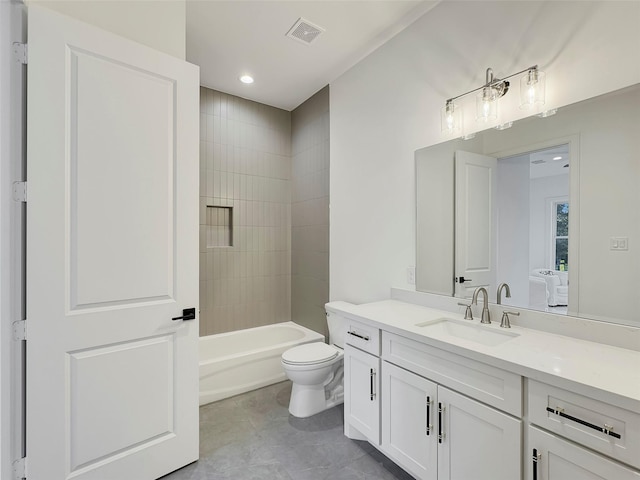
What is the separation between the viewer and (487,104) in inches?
67.6

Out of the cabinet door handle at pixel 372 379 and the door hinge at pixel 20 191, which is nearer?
the door hinge at pixel 20 191

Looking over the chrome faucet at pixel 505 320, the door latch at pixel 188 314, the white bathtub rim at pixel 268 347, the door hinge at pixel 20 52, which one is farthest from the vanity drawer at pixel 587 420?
the door hinge at pixel 20 52

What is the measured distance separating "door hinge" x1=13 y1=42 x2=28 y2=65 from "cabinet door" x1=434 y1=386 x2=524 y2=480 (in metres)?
2.32

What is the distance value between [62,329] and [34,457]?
547 millimetres

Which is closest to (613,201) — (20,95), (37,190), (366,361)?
(366,361)

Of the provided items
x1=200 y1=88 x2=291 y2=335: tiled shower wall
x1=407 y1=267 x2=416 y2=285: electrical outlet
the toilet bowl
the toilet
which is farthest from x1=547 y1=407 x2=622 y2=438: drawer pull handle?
x1=200 y1=88 x2=291 y2=335: tiled shower wall

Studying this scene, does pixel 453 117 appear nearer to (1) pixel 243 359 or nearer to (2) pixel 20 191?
(2) pixel 20 191

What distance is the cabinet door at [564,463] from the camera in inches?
35.9

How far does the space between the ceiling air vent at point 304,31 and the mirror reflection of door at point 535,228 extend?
1.60 metres

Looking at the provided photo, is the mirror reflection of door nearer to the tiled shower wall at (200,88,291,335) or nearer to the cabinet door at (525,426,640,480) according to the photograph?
the cabinet door at (525,426,640,480)

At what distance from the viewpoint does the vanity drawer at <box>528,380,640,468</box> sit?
0.88 m

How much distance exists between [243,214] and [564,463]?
3045 millimetres

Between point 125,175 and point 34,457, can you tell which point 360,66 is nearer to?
point 125,175

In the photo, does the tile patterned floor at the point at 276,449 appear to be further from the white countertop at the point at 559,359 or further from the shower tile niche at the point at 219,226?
the shower tile niche at the point at 219,226
